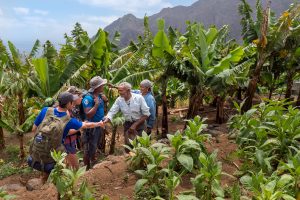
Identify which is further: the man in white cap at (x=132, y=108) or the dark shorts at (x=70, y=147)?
the man in white cap at (x=132, y=108)

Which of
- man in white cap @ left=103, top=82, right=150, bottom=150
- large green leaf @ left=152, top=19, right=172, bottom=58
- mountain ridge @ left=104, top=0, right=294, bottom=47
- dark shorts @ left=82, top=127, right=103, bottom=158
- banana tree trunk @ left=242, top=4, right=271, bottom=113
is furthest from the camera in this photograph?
mountain ridge @ left=104, top=0, right=294, bottom=47

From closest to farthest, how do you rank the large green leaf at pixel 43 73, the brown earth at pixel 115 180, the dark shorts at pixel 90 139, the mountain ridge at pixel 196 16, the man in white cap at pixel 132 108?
1. the brown earth at pixel 115 180
2. the man in white cap at pixel 132 108
3. the dark shorts at pixel 90 139
4. the large green leaf at pixel 43 73
5. the mountain ridge at pixel 196 16

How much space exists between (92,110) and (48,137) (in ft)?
5.92

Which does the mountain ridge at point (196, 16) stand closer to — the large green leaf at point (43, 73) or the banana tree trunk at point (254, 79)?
the banana tree trunk at point (254, 79)

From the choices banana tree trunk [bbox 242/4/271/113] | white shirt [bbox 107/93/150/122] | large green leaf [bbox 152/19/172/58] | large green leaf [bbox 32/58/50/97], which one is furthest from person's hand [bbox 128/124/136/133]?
banana tree trunk [bbox 242/4/271/113]

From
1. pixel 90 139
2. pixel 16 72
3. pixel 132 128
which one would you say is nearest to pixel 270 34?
pixel 132 128

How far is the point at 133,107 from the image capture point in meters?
6.72

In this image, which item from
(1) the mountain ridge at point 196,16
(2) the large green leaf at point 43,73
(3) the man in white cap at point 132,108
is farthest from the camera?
(1) the mountain ridge at point 196,16

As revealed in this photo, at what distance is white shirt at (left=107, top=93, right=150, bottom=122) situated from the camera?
6.71 meters

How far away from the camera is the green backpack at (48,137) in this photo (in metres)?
5.04

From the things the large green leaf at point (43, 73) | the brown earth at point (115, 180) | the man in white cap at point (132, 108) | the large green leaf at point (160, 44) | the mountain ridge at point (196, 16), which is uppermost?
the mountain ridge at point (196, 16)

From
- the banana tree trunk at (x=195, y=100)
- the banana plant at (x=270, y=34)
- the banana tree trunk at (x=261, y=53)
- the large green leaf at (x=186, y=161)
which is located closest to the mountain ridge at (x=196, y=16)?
the banana plant at (x=270, y=34)

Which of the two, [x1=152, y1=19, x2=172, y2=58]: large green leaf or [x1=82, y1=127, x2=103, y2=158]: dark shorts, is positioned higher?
[x1=152, y1=19, x2=172, y2=58]: large green leaf

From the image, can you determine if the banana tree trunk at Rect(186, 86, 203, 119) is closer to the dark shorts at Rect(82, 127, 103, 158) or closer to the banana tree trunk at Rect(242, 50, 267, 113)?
the banana tree trunk at Rect(242, 50, 267, 113)
